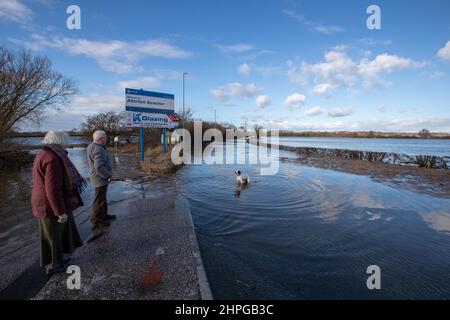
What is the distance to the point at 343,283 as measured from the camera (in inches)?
144

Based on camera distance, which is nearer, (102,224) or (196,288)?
(196,288)

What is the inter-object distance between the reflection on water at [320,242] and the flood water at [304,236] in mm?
17

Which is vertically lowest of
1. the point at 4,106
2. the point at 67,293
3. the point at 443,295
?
the point at 443,295

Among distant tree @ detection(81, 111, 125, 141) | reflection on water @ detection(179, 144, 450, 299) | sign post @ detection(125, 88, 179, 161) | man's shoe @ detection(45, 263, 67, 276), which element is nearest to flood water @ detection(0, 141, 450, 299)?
reflection on water @ detection(179, 144, 450, 299)

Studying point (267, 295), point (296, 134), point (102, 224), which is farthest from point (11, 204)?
point (296, 134)

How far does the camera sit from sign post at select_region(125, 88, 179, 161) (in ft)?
48.6

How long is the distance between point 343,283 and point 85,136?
38677mm

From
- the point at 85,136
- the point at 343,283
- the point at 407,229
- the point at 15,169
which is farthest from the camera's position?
the point at 85,136

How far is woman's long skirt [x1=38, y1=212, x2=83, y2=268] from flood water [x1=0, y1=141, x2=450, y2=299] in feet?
4.52

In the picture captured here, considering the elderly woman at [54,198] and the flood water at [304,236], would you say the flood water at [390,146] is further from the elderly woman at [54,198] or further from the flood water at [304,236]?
the elderly woman at [54,198]

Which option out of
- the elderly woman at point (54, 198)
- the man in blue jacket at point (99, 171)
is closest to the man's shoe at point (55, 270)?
the elderly woman at point (54, 198)

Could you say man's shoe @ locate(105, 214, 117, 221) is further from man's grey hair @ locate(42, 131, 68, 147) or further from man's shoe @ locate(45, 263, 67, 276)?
man's grey hair @ locate(42, 131, 68, 147)

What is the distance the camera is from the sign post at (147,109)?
14828 millimetres
